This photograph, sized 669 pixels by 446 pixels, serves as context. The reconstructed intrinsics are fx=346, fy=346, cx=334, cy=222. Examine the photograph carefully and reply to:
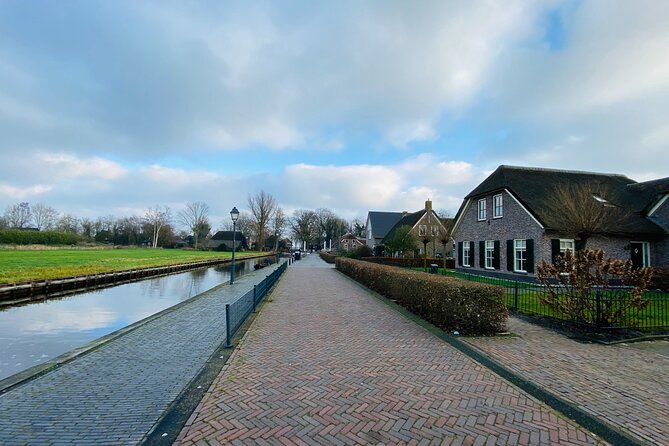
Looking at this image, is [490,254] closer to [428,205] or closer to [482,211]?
[482,211]

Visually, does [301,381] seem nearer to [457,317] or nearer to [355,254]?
[457,317]

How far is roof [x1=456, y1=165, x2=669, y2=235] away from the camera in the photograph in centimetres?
1872

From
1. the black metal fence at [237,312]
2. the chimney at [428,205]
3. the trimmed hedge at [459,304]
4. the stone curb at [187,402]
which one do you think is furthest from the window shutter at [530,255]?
the chimney at [428,205]

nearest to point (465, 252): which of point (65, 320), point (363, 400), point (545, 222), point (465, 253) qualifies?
point (465, 253)

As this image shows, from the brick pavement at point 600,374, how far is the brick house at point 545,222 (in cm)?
1130

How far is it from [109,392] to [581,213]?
17.7m

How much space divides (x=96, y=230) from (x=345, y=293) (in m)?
99.5

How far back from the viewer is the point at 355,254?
147 feet

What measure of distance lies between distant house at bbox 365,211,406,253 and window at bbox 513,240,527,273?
3777 cm

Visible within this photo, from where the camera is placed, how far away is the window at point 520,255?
62.7 ft

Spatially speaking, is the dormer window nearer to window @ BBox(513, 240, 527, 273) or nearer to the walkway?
window @ BBox(513, 240, 527, 273)

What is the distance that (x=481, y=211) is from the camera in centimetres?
2355

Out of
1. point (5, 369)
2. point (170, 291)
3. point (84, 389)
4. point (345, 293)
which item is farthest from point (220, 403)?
point (170, 291)

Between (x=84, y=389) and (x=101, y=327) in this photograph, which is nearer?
(x=84, y=389)
